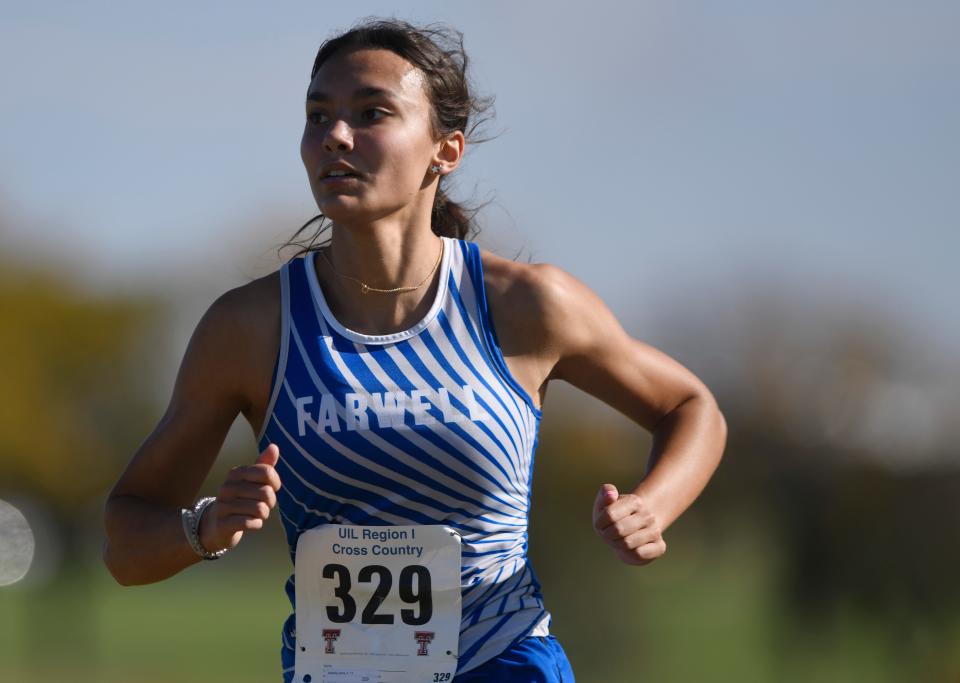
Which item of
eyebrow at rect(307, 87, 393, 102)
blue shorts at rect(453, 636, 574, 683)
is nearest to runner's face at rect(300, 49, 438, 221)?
eyebrow at rect(307, 87, 393, 102)

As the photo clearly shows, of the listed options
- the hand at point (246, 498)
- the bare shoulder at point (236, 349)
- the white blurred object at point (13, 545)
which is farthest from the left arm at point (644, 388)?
the white blurred object at point (13, 545)

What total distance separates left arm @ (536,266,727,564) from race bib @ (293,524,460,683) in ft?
1.80

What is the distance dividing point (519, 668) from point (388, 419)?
725 mm

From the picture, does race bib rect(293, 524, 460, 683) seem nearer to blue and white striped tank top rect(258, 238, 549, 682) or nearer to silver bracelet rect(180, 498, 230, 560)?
blue and white striped tank top rect(258, 238, 549, 682)

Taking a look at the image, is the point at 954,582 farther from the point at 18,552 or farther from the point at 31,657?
the point at 18,552

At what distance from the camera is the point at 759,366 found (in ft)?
118

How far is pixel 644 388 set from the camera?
4.31m

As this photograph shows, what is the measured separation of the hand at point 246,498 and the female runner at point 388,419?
0.18 ft

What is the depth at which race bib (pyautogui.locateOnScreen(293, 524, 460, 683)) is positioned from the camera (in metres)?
3.78

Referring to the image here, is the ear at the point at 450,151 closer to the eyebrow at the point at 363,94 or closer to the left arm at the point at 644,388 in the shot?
the eyebrow at the point at 363,94

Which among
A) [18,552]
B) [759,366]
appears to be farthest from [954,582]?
[18,552]

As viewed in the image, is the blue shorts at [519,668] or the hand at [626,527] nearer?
the hand at [626,527]

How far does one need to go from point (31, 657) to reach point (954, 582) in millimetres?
18384

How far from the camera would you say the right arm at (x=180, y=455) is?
3809 mm
